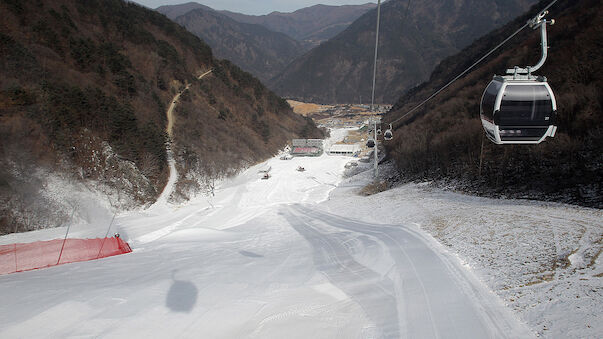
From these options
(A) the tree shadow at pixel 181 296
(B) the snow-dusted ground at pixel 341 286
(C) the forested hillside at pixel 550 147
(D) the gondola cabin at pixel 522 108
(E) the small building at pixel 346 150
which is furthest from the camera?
(E) the small building at pixel 346 150

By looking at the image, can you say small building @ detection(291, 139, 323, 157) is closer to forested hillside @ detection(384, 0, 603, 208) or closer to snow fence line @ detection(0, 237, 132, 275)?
forested hillside @ detection(384, 0, 603, 208)

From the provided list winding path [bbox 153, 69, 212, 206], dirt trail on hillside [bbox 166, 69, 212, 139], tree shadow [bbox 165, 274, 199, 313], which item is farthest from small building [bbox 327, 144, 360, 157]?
tree shadow [bbox 165, 274, 199, 313]

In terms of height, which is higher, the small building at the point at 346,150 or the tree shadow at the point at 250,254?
the tree shadow at the point at 250,254

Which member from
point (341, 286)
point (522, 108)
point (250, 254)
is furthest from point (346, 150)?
point (341, 286)

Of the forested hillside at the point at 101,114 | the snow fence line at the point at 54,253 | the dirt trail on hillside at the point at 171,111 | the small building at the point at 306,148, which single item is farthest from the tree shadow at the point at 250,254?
the small building at the point at 306,148

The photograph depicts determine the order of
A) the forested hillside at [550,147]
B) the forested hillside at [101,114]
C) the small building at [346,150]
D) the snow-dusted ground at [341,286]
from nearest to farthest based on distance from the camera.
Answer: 1. the snow-dusted ground at [341,286]
2. the forested hillside at [550,147]
3. the forested hillside at [101,114]
4. the small building at [346,150]

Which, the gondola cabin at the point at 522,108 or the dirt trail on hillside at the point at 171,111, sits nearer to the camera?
the gondola cabin at the point at 522,108

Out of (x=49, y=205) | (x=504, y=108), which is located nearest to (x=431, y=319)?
(x=504, y=108)

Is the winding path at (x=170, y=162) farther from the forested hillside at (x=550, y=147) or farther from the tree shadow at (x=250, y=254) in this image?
the forested hillside at (x=550, y=147)
